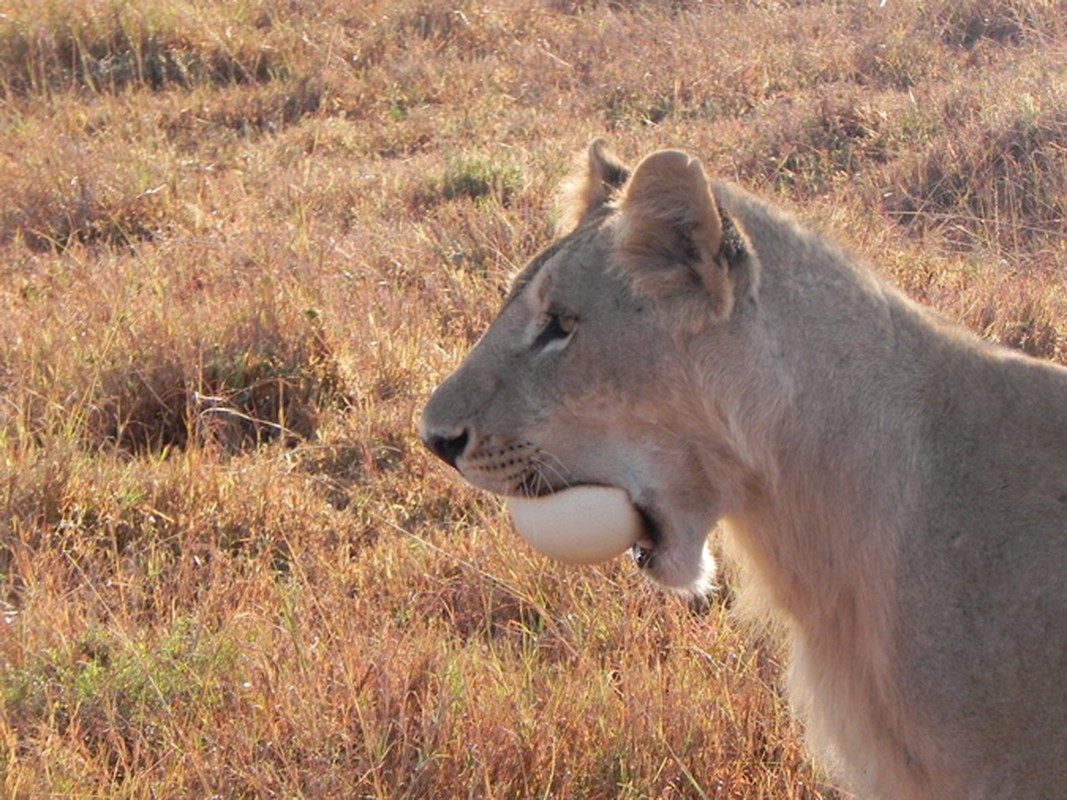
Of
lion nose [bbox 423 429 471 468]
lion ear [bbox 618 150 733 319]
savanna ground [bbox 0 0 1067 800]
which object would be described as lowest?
savanna ground [bbox 0 0 1067 800]

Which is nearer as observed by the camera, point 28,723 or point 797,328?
point 797,328

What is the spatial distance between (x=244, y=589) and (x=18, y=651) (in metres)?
0.67

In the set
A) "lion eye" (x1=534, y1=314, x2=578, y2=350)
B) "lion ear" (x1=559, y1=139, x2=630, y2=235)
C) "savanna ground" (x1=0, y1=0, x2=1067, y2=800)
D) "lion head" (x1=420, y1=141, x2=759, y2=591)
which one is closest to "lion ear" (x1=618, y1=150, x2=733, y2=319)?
"lion head" (x1=420, y1=141, x2=759, y2=591)

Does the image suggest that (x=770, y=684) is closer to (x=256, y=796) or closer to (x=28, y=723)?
(x=256, y=796)

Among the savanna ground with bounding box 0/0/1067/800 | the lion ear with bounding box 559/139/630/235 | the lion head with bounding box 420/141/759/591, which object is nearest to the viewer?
the lion head with bounding box 420/141/759/591

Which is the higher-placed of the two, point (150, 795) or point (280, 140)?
point (150, 795)

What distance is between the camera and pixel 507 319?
10.0 feet

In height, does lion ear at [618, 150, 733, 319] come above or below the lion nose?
above

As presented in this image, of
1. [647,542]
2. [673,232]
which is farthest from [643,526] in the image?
[673,232]

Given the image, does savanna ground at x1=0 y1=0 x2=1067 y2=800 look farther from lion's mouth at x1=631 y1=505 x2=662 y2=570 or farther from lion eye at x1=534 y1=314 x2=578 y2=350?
lion eye at x1=534 y1=314 x2=578 y2=350

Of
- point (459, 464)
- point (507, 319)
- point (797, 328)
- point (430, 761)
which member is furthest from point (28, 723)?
point (797, 328)

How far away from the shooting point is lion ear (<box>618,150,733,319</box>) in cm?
269

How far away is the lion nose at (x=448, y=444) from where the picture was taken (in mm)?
2996

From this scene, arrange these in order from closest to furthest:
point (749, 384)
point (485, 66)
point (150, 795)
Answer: point (749, 384), point (150, 795), point (485, 66)
